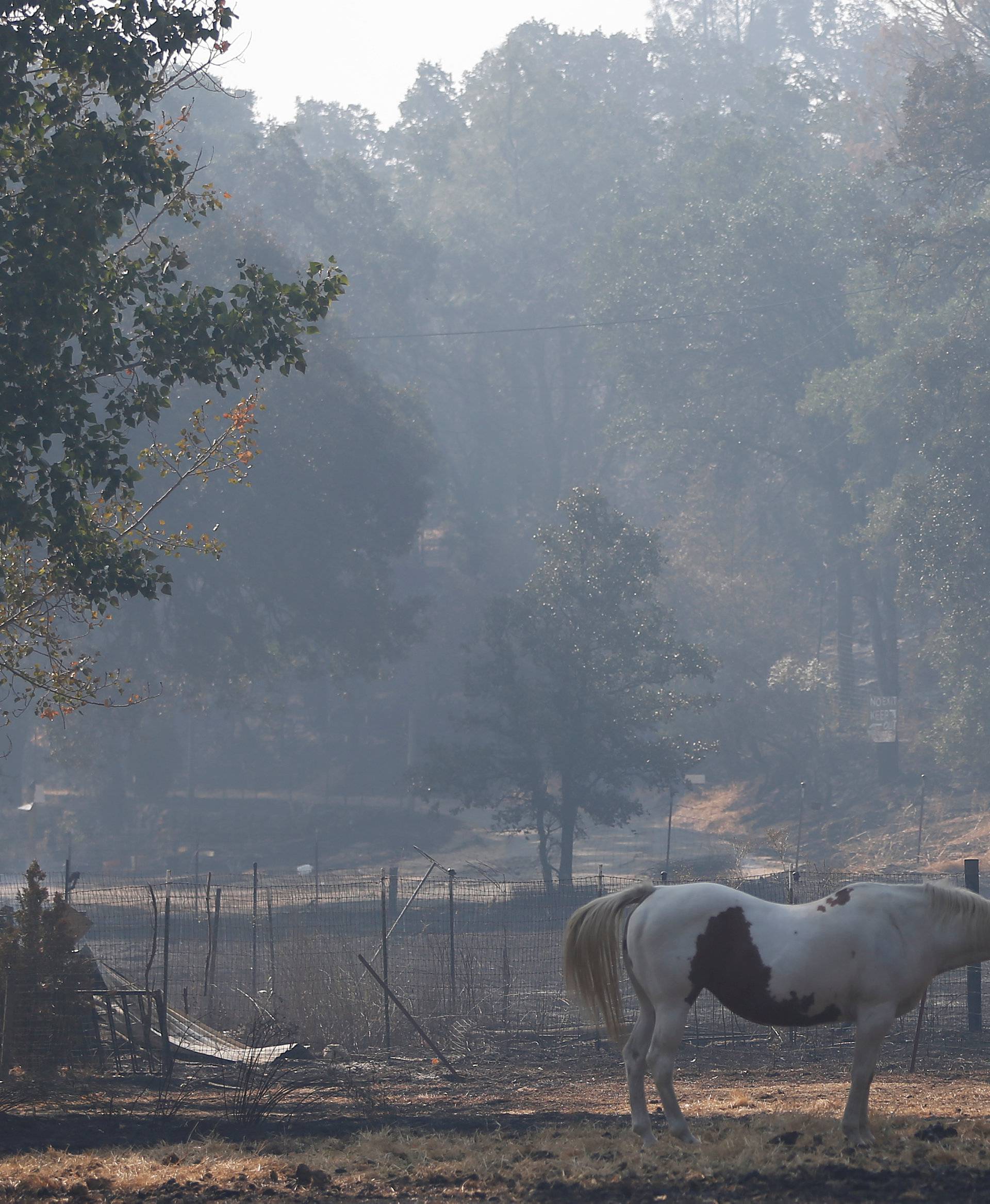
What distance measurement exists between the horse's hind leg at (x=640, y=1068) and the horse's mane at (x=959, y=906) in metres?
1.91

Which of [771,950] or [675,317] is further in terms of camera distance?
[675,317]

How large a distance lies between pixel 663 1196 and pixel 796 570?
4992 cm

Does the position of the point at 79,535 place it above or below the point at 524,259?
below

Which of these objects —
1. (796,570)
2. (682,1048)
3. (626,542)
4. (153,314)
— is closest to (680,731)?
(626,542)

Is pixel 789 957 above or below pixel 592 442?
below

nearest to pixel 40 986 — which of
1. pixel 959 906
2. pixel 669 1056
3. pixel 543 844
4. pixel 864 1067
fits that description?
pixel 669 1056

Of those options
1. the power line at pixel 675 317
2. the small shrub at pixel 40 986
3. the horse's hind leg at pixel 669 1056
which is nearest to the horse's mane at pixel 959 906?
the horse's hind leg at pixel 669 1056

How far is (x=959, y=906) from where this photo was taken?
848 cm

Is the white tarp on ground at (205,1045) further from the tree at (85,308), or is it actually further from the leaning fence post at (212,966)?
the tree at (85,308)

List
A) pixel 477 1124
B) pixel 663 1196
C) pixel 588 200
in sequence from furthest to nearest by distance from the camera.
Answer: pixel 588 200
pixel 477 1124
pixel 663 1196

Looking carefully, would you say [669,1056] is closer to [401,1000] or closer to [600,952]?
[600,952]

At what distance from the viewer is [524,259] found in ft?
211

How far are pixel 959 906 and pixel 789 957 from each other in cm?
112

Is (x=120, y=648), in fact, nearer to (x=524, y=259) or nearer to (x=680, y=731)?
(x=680, y=731)
